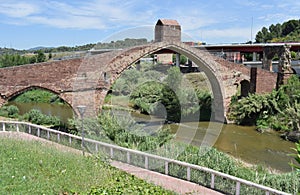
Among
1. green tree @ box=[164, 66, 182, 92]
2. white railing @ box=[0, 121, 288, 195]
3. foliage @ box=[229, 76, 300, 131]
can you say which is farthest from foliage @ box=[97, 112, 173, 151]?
green tree @ box=[164, 66, 182, 92]

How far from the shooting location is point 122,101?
72.3 ft

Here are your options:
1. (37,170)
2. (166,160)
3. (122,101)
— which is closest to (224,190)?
(166,160)

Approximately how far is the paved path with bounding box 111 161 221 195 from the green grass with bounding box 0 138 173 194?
298mm

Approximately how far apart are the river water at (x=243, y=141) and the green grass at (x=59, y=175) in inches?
212

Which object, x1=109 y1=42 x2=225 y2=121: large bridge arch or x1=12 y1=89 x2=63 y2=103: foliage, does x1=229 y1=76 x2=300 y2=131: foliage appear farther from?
x1=12 y1=89 x2=63 y2=103: foliage

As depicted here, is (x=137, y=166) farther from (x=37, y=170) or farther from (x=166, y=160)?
(x=37, y=170)

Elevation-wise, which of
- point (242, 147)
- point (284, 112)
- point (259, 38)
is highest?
point (259, 38)

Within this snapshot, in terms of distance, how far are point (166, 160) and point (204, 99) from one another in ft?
46.2

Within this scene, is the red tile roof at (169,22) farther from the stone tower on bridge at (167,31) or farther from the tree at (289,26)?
the tree at (289,26)

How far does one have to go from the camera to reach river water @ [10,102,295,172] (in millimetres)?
12055

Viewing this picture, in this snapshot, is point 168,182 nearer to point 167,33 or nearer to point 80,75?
point 80,75

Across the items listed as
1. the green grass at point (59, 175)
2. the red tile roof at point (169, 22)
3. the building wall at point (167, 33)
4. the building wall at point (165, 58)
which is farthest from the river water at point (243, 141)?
the building wall at point (165, 58)

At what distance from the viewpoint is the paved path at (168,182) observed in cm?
573

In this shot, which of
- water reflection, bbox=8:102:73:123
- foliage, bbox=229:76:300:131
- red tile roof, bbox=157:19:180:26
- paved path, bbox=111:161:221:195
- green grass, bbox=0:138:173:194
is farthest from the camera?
water reflection, bbox=8:102:73:123
